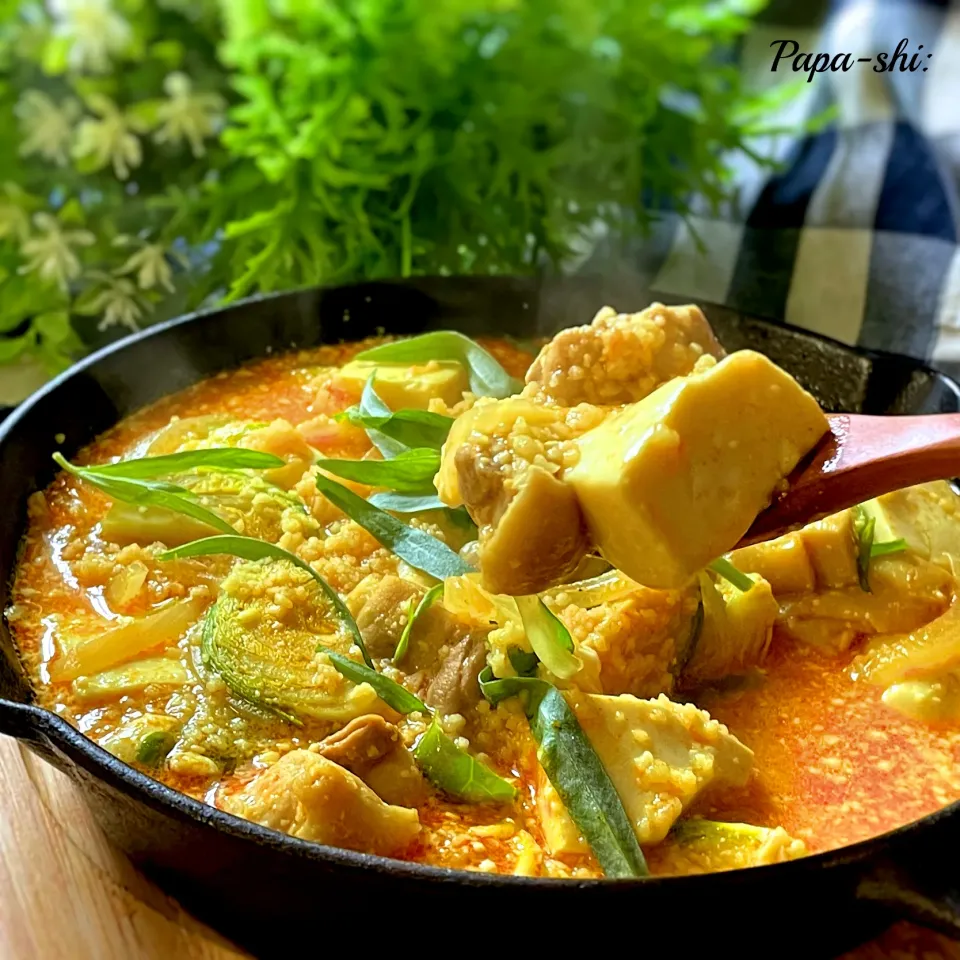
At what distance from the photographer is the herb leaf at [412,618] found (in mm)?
1792

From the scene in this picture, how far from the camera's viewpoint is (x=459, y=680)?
174cm

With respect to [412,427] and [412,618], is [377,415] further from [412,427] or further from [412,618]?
[412,618]

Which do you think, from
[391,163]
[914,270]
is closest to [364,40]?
[391,163]

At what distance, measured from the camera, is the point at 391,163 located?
309 cm

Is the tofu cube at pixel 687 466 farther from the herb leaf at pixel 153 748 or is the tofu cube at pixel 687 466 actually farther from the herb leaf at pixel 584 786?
the herb leaf at pixel 153 748

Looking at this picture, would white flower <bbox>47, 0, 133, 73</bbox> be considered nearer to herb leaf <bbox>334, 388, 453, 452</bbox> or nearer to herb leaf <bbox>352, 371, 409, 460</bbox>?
herb leaf <bbox>352, 371, 409, 460</bbox>

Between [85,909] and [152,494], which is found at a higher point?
[152,494]

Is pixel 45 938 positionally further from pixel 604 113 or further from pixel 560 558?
pixel 604 113

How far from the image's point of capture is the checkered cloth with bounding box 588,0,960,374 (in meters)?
3.14

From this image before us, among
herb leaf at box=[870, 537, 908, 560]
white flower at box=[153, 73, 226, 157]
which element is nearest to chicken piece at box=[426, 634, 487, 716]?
herb leaf at box=[870, 537, 908, 560]

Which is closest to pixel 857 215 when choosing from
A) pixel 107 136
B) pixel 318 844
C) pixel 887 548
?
pixel 887 548

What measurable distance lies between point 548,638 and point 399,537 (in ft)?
1.33

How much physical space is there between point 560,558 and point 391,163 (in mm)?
1908

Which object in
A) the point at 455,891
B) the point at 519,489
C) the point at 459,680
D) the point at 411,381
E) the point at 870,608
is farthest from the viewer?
the point at 411,381
